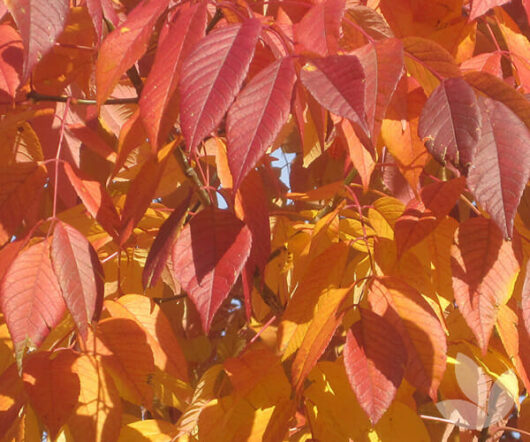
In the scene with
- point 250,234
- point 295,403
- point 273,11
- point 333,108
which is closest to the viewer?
point 333,108

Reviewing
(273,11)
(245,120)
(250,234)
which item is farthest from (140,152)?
(245,120)

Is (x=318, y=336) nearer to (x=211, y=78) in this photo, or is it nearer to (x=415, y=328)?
(x=415, y=328)

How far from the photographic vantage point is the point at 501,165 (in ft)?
2.08

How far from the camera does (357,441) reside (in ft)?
2.89

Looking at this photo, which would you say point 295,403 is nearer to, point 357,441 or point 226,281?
point 357,441

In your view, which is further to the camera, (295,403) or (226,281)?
(295,403)

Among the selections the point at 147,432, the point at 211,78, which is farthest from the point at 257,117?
the point at 147,432

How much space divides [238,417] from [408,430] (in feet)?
0.67

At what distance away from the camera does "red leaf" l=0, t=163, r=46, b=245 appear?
2.79 feet

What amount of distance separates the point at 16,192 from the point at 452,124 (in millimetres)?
507

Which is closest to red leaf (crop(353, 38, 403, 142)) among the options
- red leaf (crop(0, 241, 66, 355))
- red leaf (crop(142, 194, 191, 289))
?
red leaf (crop(142, 194, 191, 289))

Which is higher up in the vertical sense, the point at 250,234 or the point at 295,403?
the point at 250,234

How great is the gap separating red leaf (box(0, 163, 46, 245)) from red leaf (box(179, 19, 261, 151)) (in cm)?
34

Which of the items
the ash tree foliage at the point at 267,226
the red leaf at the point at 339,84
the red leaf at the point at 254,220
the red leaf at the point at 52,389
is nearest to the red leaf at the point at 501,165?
the ash tree foliage at the point at 267,226
